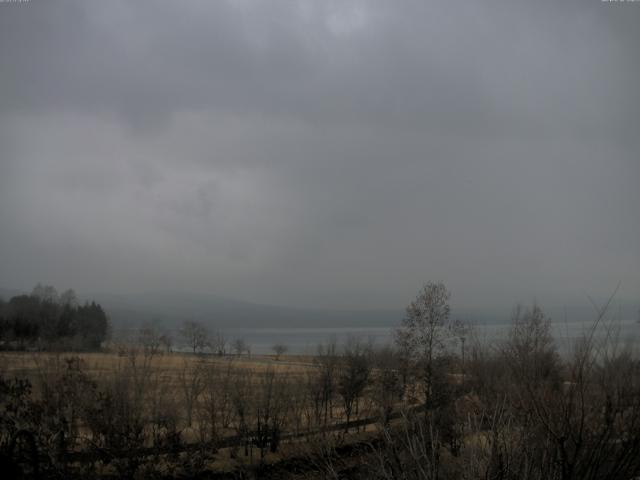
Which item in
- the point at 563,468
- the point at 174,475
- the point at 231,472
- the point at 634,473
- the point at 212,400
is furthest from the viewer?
the point at 212,400

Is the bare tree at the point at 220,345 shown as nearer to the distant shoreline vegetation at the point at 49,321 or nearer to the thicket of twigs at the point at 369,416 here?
the thicket of twigs at the point at 369,416

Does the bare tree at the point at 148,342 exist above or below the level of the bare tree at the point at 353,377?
above

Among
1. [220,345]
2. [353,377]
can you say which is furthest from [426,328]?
[220,345]

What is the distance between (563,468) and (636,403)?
1.67m

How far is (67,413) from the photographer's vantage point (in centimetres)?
1694

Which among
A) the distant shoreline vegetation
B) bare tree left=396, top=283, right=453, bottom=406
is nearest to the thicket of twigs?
bare tree left=396, top=283, right=453, bottom=406

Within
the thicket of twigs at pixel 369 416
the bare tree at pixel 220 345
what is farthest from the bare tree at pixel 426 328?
the bare tree at pixel 220 345

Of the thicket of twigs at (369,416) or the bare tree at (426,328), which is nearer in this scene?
the thicket of twigs at (369,416)

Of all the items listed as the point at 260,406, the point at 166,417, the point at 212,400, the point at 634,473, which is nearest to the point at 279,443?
the point at 260,406

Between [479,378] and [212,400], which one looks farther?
[212,400]

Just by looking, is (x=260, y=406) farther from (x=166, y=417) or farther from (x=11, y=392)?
(x=11, y=392)

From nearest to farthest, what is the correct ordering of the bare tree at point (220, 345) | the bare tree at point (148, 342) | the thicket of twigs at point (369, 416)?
the thicket of twigs at point (369, 416), the bare tree at point (148, 342), the bare tree at point (220, 345)

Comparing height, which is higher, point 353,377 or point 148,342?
point 148,342

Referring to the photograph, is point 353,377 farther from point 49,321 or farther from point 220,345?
point 49,321
